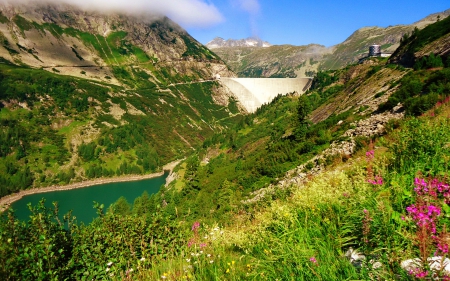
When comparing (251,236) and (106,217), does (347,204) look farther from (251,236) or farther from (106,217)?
(106,217)

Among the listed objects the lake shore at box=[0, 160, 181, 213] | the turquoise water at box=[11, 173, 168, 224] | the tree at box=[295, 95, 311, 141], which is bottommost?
the turquoise water at box=[11, 173, 168, 224]

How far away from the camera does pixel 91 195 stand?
478ft

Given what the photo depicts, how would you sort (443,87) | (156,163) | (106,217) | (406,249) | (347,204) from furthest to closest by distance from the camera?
(156,163)
(443,87)
(106,217)
(347,204)
(406,249)

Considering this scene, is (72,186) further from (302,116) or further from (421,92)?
(421,92)

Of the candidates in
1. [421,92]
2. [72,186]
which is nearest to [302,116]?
[421,92]

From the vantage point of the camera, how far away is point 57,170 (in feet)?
550

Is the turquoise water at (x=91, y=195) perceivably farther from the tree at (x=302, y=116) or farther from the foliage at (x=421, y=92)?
the foliage at (x=421, y=92)

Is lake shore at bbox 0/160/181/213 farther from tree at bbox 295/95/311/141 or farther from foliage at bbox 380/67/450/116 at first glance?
foliage at bbox 380/67/450/116

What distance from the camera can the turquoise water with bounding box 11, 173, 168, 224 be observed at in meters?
128

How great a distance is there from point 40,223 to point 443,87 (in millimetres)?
30834

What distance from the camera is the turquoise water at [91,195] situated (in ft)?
419

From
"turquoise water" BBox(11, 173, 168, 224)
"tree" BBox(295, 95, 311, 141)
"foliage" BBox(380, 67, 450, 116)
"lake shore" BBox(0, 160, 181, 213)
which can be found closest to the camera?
"foliage" BBox(380, 67, 450, 116)

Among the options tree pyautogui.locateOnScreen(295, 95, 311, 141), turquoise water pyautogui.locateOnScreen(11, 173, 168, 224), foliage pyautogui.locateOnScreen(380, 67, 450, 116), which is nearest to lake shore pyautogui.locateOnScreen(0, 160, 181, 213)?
turquoise water pyautogui.locateOnScreen(11, 173, 168, 224)

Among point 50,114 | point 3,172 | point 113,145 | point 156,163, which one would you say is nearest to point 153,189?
point 156,163
